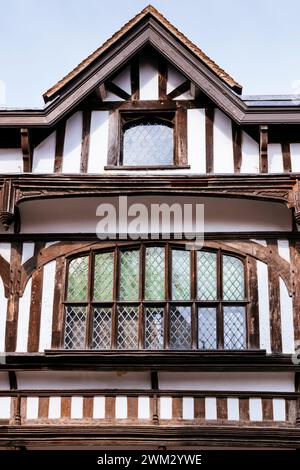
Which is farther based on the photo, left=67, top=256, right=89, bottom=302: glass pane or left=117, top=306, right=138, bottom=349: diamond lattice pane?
left=67, top=256, right=89, bottom=302: glass pane

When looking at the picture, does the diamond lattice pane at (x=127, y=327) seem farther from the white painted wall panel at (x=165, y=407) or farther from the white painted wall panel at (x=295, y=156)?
the white painted wall panel at (x=295, y=156)

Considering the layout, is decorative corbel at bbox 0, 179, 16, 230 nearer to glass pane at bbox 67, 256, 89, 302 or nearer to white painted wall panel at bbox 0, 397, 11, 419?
glass pane at bbox 67, 256, 89, 302

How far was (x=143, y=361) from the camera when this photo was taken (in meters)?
10.7

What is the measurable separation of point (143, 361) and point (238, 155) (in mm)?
3348

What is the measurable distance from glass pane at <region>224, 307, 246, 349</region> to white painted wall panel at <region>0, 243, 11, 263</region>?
10.3 feet

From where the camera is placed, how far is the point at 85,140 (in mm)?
12188

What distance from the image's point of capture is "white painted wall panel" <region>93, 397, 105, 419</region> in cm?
1072

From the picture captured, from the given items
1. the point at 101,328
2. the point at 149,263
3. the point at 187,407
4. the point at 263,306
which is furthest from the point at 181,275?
the point at 187,407

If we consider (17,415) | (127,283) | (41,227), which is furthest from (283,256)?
(17,415)

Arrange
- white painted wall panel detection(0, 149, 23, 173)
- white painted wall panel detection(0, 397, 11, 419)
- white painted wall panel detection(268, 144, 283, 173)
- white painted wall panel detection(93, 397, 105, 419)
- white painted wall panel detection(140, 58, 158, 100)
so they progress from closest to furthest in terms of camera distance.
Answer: white painted wall panel detection(93, 397, 105, 419) < white painted wall panel detection(0, 397, 11, 419) < white painted wall panel detection(268, 144, 283, 173) < white painted wall panel detection(0, 149, 23, 173) < white painted wall panel detection(140, 58, 158, 100)

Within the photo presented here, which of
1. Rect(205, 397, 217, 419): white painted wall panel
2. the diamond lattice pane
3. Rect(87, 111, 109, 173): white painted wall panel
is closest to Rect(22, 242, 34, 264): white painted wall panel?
Rect(87, 111, 109, 173): white painted wall panel

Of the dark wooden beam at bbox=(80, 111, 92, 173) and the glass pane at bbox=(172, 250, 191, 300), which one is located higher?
the dark wooden beam at bbox=(80, 111, 92, 173)

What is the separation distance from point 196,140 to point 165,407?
12.8 feet
